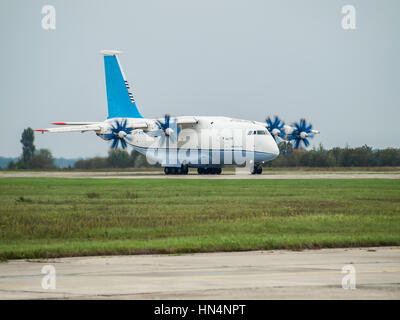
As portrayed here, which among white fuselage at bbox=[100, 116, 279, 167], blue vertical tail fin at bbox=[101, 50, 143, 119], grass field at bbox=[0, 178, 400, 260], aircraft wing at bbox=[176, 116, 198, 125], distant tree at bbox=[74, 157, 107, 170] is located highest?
blue vertical tail fin at bbox=[101, 50, 143, 119]

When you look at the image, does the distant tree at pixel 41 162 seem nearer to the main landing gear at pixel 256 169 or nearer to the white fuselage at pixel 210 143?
the white fuselage at pixel 210 143

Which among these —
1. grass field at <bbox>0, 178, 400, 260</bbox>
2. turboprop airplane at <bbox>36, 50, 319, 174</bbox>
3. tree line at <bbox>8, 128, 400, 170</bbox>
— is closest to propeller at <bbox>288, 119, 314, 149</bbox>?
turboprop airplane at <bbox>36, 50, 319, 174</bbox>

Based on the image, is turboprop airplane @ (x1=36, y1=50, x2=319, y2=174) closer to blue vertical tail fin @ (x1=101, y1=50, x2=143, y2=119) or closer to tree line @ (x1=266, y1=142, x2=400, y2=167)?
blue vertical tail fin @ (x1=101, y1=50, x2=143, y2=119)

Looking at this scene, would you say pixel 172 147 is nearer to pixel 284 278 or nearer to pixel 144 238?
pixel 144 238

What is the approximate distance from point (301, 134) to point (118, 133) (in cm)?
1545

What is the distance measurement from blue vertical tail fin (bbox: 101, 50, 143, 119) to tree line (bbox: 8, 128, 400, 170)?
18248 mm

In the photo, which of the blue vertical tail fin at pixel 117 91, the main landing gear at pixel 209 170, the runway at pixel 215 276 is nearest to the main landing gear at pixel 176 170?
the main landing gear at pixel 209 170

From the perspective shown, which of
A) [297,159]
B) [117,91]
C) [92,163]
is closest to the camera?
[117,91]

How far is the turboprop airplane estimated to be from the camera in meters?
59.4

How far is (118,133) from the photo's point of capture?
62156mm

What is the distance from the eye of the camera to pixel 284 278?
14.3 metres

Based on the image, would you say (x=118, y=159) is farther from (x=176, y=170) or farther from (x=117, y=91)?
(x=176, y=170)

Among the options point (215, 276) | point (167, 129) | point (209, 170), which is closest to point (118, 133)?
point (167, 129)

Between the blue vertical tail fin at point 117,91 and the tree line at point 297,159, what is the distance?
18248 mm
